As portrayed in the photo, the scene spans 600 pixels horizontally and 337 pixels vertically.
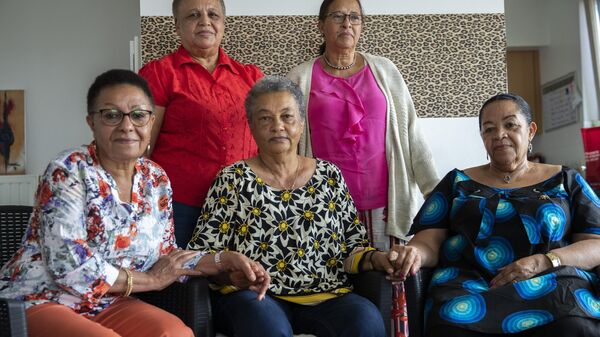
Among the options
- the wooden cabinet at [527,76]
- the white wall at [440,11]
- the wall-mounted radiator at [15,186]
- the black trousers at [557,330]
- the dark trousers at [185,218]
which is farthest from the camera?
the wooden cabinet at [527,76]

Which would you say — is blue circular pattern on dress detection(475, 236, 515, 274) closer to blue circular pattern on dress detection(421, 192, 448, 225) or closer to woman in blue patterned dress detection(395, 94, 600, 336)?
woman in blue patterned dress detection(395, 94, 600, 336)

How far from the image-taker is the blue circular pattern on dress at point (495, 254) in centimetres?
247

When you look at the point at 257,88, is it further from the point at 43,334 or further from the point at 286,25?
the point at 286,25

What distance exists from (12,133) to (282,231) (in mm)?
6017

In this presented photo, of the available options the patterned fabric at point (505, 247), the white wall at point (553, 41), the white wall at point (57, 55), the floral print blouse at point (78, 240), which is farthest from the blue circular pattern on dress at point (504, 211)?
the white wall at point (57, 55)

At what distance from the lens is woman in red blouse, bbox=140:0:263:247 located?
2811 mm

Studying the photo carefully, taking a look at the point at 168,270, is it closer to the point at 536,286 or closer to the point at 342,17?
Result: the point at 536,286

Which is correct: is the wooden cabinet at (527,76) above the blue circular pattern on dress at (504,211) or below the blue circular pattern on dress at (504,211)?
above

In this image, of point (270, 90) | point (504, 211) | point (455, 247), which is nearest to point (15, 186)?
point (270, 90)

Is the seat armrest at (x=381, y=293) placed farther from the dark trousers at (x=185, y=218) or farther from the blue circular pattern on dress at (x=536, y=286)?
the dark trousers at (x=185, y=218)

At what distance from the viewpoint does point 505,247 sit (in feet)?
8.16

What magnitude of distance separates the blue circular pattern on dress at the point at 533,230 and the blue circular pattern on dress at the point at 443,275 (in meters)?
0.28

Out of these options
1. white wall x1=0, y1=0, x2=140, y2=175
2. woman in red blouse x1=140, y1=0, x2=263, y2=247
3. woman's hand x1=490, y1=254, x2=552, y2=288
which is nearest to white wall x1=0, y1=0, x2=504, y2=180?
white wall x1=0, y1=0, x2=140, y2=175

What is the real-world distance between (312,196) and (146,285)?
688 millimetres
